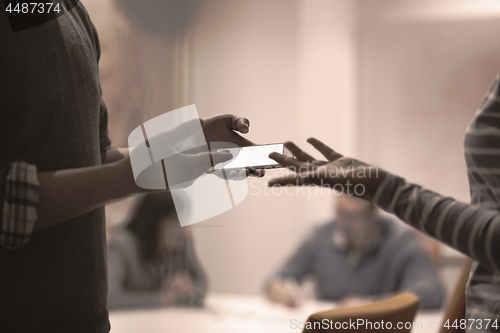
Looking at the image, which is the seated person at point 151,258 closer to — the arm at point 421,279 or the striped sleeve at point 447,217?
the arm at point 421,279

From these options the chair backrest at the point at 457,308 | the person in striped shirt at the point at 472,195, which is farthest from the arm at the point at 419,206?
the chair backrest at the point at 457,308

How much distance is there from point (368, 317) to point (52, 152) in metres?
0.59

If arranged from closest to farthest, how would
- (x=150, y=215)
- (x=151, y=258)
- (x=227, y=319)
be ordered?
(x=227, y=319) → (x=150, y=215) → (x=151, y=258)

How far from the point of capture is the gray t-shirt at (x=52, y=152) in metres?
0.43

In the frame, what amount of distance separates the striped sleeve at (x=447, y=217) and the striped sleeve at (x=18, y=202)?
1.24 feet

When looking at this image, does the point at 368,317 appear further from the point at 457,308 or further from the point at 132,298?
the point at 132,298

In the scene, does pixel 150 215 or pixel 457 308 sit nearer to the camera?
pixel 457 308

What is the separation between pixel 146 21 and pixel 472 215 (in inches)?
56.9

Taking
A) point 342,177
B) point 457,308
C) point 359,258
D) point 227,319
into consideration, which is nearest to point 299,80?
point 359,258

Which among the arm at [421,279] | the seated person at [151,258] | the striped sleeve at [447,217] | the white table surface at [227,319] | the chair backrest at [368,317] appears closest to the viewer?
the striped sleeve at [447,217]

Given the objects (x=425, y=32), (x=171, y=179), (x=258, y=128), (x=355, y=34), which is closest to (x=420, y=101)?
(x=425, y=32)

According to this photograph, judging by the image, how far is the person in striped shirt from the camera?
394mm

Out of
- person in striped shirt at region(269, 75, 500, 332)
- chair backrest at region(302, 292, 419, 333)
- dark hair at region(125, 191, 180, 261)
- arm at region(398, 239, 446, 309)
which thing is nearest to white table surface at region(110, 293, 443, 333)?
arm at region(398, 239, 446, 309)

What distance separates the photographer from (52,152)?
1.47ft
